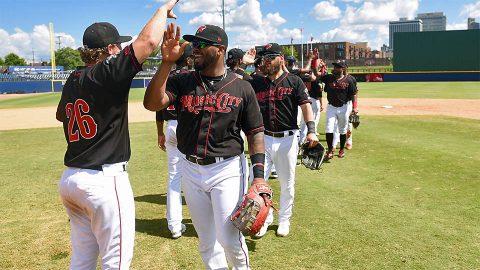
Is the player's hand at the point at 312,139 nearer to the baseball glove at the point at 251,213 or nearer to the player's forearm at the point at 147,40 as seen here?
the baseball glove at the point at 251,213

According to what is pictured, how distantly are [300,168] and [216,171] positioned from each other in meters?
5.81

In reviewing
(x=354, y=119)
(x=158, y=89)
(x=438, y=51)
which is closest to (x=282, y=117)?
(x=158, y=89)

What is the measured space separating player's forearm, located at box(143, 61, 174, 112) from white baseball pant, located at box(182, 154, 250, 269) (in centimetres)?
60

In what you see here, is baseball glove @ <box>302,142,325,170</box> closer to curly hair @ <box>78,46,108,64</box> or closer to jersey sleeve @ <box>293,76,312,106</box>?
jersey sleeve @ <box>293,76,312,106</box>

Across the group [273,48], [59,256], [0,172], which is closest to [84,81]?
[59,256]

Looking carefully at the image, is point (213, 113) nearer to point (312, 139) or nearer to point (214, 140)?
point (214, 140)

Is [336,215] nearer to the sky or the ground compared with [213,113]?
nearer to the ground

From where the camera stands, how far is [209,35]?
3.45 m

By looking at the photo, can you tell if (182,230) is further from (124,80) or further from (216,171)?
(124,80)

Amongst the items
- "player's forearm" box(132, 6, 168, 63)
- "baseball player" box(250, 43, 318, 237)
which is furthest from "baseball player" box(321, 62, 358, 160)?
"player's forearm" box(132, 6, 168, 63)

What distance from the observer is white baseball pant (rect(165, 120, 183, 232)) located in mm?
5328

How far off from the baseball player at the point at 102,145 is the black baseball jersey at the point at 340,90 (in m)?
7.55

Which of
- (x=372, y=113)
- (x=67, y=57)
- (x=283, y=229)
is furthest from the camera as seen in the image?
(x=67, y=57)

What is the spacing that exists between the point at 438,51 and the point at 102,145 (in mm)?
75823
